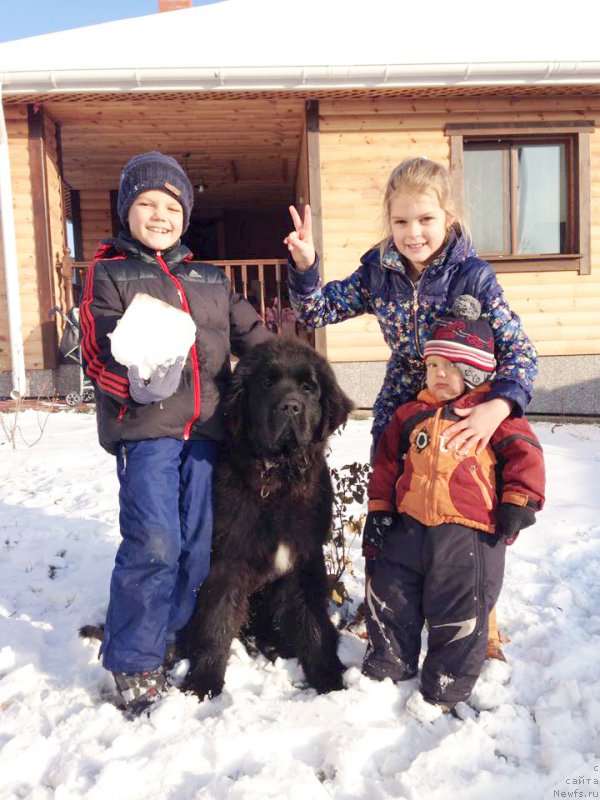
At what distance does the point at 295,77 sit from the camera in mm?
6773

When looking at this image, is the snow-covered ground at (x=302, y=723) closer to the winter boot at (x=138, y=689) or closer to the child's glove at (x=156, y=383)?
the winter boot at (x=138, y=689)

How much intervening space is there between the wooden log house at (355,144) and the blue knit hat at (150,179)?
5.11 meters

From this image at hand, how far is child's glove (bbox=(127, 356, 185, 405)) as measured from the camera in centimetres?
205

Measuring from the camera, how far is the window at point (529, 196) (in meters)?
7.63

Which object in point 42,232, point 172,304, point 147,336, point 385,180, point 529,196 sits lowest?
point 147,336

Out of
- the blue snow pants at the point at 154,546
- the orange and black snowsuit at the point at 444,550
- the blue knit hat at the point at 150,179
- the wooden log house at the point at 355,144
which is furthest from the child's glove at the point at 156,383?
the wooden log house at the point at 355,144

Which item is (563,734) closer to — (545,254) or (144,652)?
(144,652)

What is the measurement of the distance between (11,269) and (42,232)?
0.63m

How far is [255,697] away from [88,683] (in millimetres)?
676

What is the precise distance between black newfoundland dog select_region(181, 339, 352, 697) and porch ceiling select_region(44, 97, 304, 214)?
6.18 metres

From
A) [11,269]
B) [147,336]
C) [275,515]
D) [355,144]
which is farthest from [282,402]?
[11,269]

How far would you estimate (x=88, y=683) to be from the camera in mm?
2314

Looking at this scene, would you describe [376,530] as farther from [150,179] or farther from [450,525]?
[150,179]

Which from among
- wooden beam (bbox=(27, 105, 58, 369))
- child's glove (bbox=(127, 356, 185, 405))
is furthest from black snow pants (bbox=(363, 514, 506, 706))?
wooden beam (bbox=(27, 105, 58, 369))
